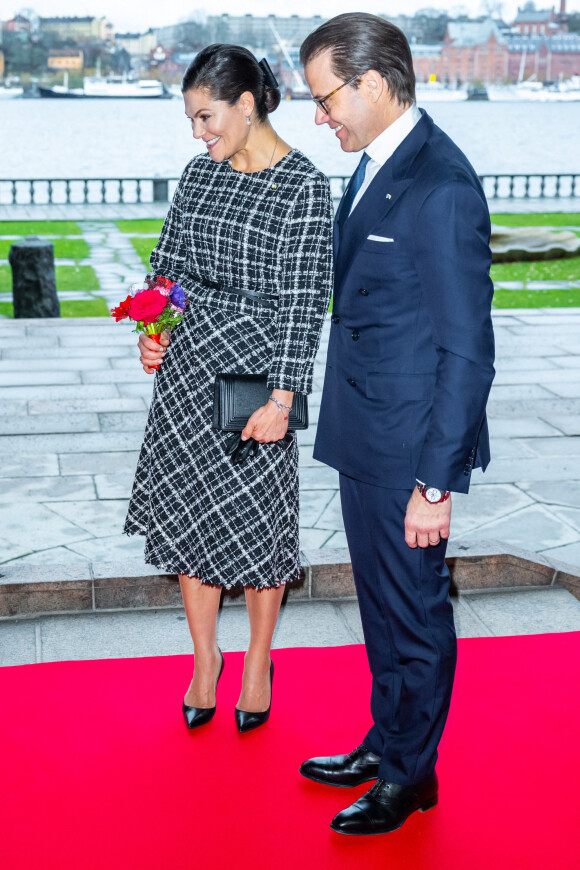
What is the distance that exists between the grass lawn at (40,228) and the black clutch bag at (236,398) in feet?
51.3

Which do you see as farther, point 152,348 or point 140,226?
point 140,226

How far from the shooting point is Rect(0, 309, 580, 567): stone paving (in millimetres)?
4508

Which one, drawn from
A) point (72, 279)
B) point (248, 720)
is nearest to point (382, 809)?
point (248, 720)

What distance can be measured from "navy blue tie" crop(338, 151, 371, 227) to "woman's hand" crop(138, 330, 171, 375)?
64 centimetres

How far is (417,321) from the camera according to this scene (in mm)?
2264

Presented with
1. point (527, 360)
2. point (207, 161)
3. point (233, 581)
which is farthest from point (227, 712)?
point (527, 360)

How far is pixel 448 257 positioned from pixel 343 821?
4.50 feet

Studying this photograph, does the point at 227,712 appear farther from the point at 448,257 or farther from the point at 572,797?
the point at 448,257

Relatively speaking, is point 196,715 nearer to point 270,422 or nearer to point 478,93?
point 270,422

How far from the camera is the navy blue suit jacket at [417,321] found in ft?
7.03

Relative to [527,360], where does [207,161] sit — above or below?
above

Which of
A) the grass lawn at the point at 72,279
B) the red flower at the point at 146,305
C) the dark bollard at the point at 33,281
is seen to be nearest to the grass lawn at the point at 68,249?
the grass lawn at the point at 72,279

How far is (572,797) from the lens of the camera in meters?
2.65

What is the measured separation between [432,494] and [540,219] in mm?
19340
